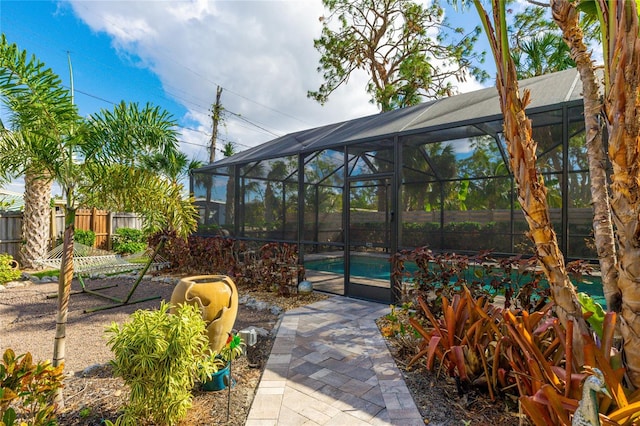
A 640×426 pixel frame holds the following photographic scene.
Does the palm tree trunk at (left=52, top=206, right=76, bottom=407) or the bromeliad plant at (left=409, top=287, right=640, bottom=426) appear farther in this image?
the palm tree trunk at (left=52, top=206, right=76, bottom=407)

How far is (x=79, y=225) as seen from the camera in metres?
10.4

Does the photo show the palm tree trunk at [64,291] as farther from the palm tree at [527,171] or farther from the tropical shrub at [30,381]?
the palm tree at [527,171]

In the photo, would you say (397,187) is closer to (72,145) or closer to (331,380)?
(331,380)

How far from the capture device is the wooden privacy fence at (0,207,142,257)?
8.30 metres

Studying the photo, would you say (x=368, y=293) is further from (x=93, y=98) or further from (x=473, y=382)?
(x=93, y=98)

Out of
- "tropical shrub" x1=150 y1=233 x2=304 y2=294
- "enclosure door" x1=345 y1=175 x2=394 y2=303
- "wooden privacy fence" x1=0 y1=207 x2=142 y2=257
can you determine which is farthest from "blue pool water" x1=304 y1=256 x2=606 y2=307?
"wooden privacy fence" x1=0 y1=207 x2=142 y2=257

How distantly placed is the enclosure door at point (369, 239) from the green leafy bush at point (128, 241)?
27.6 feet

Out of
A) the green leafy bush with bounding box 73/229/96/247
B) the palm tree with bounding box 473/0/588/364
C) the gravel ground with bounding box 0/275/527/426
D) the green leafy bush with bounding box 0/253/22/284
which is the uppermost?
the palm tree with bounding box 473/0/588/364

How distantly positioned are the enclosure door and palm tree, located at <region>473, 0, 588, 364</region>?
312cm

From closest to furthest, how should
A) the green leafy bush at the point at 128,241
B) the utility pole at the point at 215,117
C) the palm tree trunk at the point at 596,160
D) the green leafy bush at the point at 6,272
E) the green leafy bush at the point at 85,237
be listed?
the palm tree trunk at the point at 596,160 → the green leafy bush at the point at 6,272 → the green leafy bush at the point at 85,237 → the green leafy bush at the point at 128,241 → the utility pole at the point at 215,117

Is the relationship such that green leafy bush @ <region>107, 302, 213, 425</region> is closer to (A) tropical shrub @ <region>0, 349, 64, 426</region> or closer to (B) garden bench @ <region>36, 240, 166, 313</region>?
(A) tropical shrub @ <region>0, 349, 64, 426</region>

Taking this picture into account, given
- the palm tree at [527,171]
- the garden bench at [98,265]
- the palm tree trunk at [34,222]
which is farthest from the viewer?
the palm tree trunk at [34,222]

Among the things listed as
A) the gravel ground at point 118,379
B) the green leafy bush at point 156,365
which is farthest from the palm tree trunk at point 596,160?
the green leafy bush at point 156,365

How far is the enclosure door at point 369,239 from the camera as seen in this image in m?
5.24
